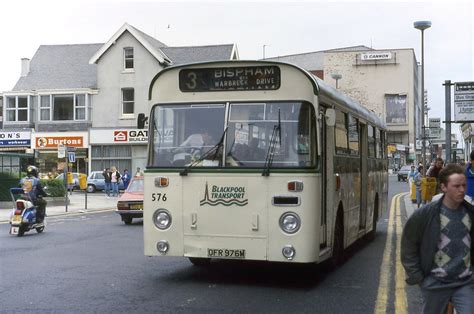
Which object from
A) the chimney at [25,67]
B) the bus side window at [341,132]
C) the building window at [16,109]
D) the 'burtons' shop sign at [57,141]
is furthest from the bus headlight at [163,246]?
the chimney at [25,67]

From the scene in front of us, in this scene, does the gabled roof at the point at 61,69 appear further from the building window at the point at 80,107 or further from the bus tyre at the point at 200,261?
the bus tyre at the point at 200,261

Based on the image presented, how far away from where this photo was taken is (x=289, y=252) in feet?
26.0

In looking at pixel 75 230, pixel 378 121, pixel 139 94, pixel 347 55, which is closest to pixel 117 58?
pixel 139 94

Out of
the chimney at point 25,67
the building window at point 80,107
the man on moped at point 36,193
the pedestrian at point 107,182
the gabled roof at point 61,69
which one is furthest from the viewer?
the chimney at point 25,67

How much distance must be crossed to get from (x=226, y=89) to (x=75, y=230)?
997cm

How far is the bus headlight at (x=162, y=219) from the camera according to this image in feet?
27.6

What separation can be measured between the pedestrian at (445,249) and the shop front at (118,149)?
135ft

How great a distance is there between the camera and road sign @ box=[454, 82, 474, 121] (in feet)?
47.6

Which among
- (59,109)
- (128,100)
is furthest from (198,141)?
(59,109)

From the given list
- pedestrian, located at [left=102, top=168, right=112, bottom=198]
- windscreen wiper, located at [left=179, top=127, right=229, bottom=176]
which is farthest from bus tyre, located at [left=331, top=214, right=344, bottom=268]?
pedestrian, located at [left=102, top=168, right=112, bottom=198]

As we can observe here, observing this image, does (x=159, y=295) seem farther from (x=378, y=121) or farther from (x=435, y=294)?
(x=378, y=121)

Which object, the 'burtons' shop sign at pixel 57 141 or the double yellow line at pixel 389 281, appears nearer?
the double yellow line at pixel 389 281

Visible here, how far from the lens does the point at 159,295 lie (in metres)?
7.83

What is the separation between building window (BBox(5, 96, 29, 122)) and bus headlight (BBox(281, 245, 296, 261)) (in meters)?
43.2
